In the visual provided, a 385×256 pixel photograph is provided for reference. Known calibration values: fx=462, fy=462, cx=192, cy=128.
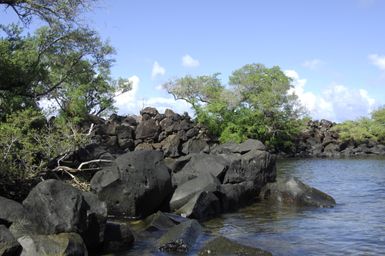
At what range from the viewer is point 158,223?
15.6 metres

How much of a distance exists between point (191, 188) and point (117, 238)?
21.2 ft

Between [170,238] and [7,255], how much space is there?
4853mm

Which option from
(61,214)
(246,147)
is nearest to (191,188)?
(61,214)

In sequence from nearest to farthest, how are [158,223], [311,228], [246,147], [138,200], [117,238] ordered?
1. [117,238]
2. [158,223]
3. [311,228]
4. [138,200]
5. [246,147]

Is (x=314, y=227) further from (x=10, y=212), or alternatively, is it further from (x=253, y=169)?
(x=10, y=212)

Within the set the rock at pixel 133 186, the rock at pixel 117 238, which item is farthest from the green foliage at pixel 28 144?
the rock at pixel 117 238

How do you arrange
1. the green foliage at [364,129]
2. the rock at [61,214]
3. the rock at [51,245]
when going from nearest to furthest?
1. the rock at [51,245]
2. the rock at [61,214]
3. the green foliage at [364,129]

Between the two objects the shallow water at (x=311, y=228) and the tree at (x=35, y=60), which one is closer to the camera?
the shallow water at (x=311, y=228)

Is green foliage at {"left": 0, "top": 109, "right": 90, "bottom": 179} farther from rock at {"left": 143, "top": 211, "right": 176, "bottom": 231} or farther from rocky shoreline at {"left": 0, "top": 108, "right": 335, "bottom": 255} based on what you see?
rock at {"left": 143, "top": 211, "right": 176, "bottom": 231}

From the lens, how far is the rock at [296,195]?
69.6ft

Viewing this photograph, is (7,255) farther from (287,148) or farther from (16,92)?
(287,148)

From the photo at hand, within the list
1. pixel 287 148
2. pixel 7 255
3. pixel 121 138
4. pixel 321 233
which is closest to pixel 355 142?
pixel 287 148

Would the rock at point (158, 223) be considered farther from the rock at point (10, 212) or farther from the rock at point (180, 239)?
the rock at point (10, 212)

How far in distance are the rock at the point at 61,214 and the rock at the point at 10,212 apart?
0.56 feet
